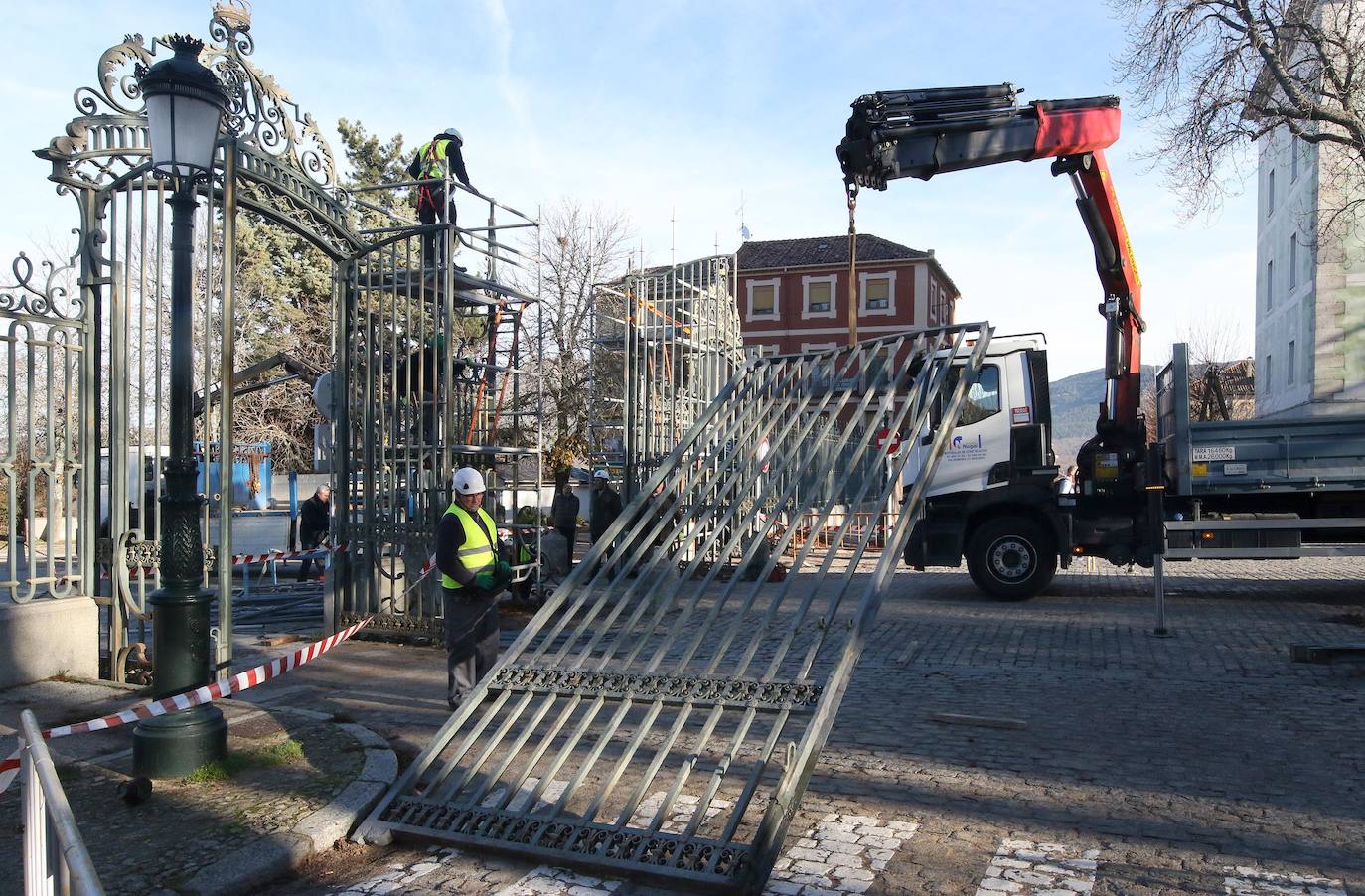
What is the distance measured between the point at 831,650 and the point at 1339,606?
7211 millimetres

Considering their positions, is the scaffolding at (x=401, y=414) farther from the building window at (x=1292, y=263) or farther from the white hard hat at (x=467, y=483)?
the building window at (x=1292, y=263)

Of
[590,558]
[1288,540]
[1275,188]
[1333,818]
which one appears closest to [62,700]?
[590,558]

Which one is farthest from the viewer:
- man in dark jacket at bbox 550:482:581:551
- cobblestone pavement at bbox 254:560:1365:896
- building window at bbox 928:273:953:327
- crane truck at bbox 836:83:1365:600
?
building window at bbox 928:273:953:327

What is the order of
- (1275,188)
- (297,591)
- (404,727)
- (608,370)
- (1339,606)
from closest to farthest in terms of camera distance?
(404,727), (1339,606), (297,591), (608,370), (1275,188)

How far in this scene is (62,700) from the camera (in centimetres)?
745

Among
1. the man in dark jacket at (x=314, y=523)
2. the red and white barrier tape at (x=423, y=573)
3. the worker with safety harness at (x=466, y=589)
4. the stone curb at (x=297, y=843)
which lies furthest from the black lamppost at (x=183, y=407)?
the man in dark jacket at (x=314, y=523)

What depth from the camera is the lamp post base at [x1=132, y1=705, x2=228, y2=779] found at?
219 inches

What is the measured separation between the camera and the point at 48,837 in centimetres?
299

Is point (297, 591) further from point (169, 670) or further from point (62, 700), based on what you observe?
point (169, 670)

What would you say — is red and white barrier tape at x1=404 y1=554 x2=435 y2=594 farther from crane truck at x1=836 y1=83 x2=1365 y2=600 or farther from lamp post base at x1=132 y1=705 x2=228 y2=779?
crane truck at x1=836 y1=83 x2=1365 y2=600

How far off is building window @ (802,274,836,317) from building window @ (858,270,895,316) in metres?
1.58

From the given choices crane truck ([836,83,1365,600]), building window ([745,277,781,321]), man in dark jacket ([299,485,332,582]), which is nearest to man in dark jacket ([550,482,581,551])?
man in dark jacket ([299,485,332,582])

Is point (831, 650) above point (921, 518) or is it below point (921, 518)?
below

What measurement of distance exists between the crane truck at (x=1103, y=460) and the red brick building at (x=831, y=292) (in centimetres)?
3858
